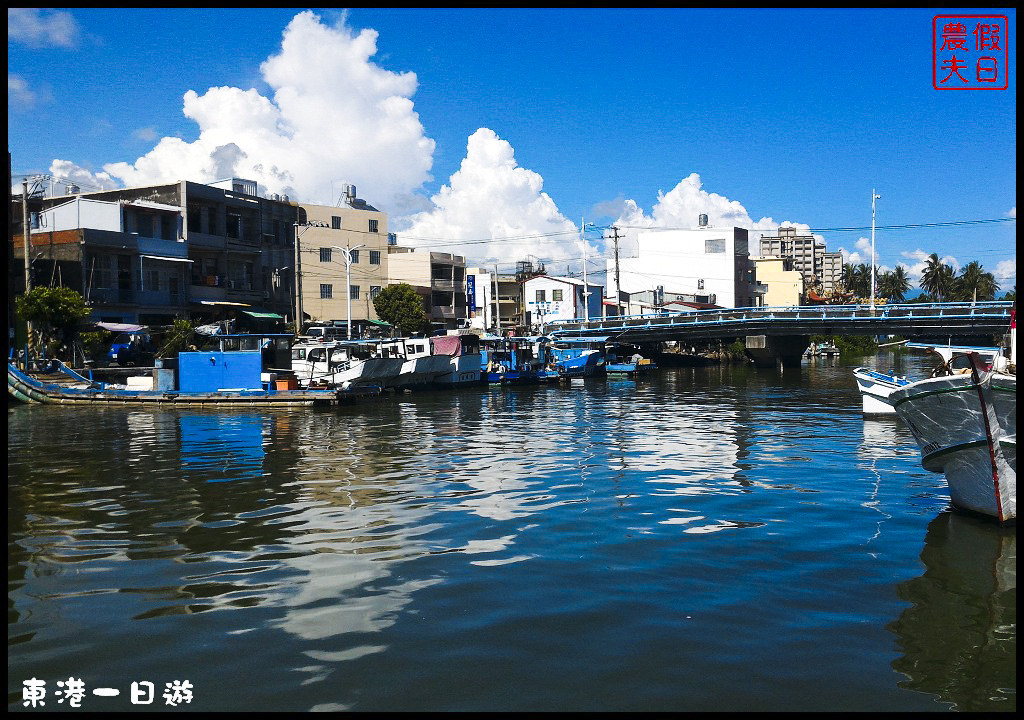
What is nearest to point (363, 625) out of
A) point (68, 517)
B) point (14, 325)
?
point (68, 517)

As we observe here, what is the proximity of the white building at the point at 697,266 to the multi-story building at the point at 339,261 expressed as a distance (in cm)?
3416

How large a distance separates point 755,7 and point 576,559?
24.4 ft

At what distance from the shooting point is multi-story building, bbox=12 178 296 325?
47.1 meters

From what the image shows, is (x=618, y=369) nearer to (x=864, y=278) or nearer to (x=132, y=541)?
(x=132, y=541)

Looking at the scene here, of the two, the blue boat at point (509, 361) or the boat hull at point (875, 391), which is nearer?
the boat hull at point (875, 391)

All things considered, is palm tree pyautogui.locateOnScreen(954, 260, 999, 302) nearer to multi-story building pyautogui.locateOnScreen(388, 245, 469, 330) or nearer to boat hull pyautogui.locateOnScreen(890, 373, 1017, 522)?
multi-story building pyautogui.locateOnScreen(388, 245, 469, 330)

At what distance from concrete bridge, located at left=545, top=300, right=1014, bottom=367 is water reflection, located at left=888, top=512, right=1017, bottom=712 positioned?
46275 millimetres

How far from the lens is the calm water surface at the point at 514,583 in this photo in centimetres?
747

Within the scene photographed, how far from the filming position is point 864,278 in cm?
12775

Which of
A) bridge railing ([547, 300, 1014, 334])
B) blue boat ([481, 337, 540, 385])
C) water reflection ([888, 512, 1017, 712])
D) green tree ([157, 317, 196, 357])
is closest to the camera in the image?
water reflection ([888, 512, 1017, 712])

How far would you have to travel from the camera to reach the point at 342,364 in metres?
42.7

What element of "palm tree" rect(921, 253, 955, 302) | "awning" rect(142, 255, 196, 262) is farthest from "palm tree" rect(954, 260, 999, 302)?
"awning" rect(142, 255, 196, 262)

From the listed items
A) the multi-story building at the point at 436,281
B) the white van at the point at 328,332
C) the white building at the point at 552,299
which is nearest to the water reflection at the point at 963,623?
the white van at the point at 328,332

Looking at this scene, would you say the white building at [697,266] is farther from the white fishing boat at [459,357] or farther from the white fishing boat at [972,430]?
the white fishing boat at [972,430]
